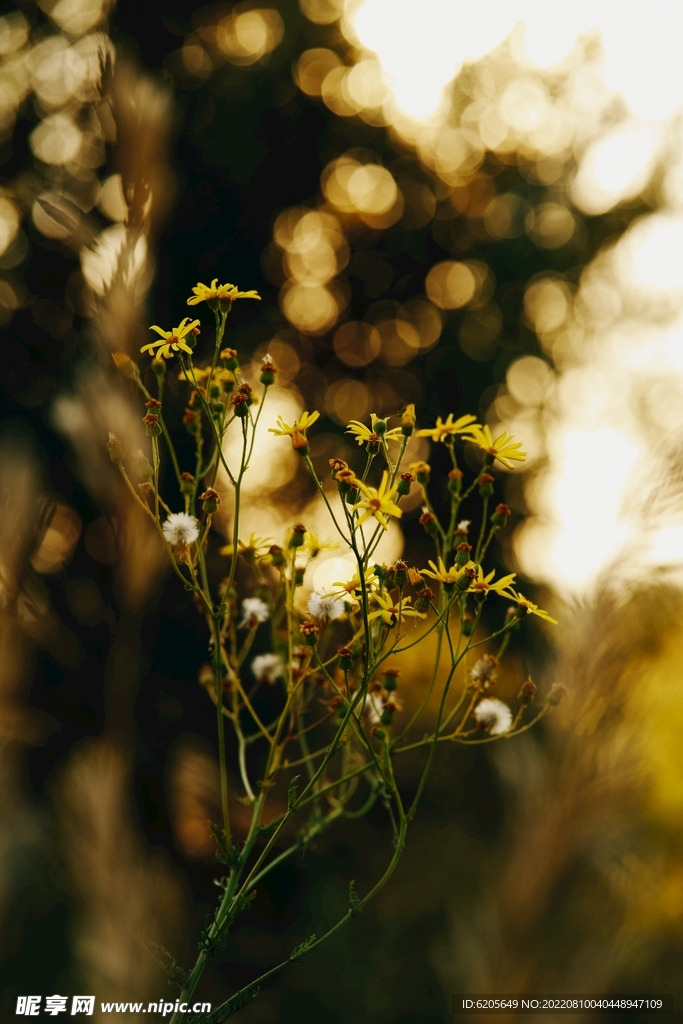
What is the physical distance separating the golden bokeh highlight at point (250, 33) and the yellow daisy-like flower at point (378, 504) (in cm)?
306

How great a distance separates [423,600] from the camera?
74cm

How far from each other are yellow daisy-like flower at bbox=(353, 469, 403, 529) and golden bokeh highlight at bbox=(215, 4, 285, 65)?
3.06 meters

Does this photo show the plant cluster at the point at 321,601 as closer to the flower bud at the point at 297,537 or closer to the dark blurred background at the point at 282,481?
the flower bud at the point at 297,537

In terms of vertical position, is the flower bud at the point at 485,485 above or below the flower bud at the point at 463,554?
above

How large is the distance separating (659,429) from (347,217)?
9.10 ft

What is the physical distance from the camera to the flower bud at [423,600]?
0.73 metres

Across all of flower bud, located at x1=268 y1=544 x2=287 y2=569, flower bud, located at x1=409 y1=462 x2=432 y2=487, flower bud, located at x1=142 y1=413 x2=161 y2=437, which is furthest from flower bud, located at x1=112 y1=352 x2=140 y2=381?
flower bud, located at x1=409 y1=462 x2=432 y2=487

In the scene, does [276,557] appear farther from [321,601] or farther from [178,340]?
[178,340]

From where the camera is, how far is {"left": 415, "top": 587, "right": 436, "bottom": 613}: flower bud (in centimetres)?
73

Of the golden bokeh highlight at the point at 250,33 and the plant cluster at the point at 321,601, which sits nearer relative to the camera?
the plant cluster at the point at 321,601

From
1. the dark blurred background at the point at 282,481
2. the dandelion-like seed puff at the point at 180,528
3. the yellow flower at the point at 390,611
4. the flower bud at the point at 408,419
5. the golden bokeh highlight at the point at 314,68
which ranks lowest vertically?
the dark blurred background at the point at 282,481

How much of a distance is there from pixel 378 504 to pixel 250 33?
131 inches

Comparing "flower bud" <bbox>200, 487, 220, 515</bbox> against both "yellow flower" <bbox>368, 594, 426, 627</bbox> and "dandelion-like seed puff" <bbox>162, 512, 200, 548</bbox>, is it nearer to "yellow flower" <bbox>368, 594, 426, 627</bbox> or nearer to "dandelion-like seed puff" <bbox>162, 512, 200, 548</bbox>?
"dandelion-like seed puff" <bbox>162, 512, 200, 548</bbox>

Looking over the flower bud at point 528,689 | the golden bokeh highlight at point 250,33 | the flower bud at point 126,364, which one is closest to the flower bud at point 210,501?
the flower bud at point 126,364
